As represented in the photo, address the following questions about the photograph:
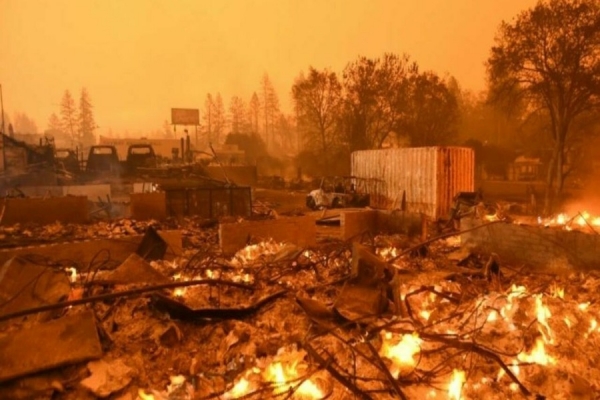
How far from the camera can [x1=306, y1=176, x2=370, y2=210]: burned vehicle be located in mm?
19125

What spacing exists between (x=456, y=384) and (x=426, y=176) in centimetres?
1446

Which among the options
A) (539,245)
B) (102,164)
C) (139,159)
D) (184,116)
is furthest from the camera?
(184,116)

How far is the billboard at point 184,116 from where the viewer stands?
185ft

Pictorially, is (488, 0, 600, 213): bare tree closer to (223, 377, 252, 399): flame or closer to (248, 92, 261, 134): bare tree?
(223, 377, 252, 399): flame

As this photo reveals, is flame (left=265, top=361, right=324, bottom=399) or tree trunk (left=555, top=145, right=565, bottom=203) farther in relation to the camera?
tree trunk (left=555, top=145, right=565, bottom=203)

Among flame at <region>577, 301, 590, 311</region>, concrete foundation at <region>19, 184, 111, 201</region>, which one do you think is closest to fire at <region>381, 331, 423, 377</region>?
flame at <region>577, 301, 590, 311</region>

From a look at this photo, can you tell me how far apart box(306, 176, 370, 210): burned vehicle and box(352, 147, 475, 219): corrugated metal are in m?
1.19

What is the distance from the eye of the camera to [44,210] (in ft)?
41.5

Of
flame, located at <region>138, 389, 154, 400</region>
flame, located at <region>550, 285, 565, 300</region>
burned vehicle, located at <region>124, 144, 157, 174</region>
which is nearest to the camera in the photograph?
flame, located at <region>138, 389, 154, 400</region>

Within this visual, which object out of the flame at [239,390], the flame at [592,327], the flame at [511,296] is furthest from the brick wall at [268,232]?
the flame at [592,327]

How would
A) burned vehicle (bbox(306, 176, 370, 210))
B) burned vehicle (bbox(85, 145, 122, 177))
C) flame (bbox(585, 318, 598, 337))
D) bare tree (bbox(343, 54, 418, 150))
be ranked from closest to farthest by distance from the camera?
1. flame (bbox(585, 318, 598, 337))
2. burned vehicle (bbox(306, 176, 370, 210))
3. burned vehicle (bbox(85, 145, 122, 177))
4. bare tree (bbox(343, 54, 418, 150))

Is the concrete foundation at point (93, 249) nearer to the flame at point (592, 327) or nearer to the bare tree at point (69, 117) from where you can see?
the flame at point (592, 327)

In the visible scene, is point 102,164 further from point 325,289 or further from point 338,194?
point 325,289

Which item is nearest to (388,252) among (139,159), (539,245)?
(539,245)
